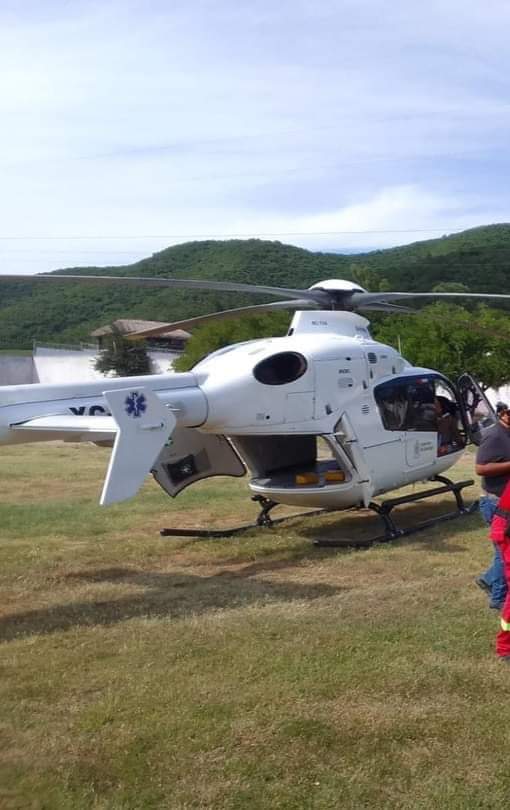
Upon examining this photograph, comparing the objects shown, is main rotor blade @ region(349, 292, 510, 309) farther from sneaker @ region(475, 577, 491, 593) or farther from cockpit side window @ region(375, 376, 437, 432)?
sneaker @ region(475, 577, 491, 593)

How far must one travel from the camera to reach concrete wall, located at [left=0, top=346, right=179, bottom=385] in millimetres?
64375

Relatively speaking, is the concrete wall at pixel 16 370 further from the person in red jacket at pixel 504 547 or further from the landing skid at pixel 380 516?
A: the person in red jacket at pixel 504 547

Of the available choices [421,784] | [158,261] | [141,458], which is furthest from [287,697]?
[158,261]

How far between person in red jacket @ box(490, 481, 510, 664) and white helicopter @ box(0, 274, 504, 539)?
3101 mm

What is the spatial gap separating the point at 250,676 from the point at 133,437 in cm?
276

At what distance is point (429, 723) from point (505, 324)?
3549cm

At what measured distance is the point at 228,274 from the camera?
95312mm

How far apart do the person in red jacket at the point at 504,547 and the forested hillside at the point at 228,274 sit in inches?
2548

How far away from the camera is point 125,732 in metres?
4.60


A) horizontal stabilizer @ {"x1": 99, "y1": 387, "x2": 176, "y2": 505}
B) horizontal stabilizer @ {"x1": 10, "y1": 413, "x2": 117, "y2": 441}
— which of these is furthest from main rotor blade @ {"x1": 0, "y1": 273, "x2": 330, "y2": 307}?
horizontal stabilizer @ {"x1": 10, "y1": 413, "x2": 117, "y2": 441}

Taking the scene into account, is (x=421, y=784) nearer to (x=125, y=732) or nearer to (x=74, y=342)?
(x=125, y=732)

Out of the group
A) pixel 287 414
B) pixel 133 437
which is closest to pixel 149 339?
pixel 287 414

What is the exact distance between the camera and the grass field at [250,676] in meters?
4.08

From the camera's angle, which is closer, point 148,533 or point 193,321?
point 193,321
